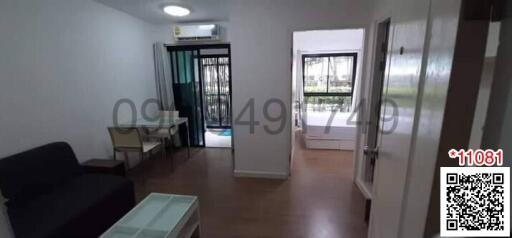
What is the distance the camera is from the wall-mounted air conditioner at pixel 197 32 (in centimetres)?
364

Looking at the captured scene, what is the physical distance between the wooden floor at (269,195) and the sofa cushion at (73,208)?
655 millimetres

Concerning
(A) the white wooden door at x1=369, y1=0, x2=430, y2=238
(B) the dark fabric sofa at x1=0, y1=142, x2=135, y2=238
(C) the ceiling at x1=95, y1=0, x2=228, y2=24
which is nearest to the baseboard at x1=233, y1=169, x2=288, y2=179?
(B) the dark fabric sofa at x1=0, y1=142, x2=135, y2=238

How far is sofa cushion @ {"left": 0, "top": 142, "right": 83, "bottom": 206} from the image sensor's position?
5.57 feet

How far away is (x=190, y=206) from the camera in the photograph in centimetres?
183

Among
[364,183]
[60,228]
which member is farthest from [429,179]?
[364,183]

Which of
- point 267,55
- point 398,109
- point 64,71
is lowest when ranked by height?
point 398,109

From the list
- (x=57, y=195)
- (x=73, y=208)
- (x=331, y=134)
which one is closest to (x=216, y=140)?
(x=331, y=134)

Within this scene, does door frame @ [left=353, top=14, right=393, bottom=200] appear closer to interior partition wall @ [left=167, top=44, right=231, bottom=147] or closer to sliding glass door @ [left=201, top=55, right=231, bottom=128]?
interior partition wall @ [left=167, top=44, right=231, bottom=147]

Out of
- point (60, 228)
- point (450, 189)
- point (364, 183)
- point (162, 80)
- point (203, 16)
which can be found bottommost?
point (364, 183)

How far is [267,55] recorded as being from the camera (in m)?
2.80

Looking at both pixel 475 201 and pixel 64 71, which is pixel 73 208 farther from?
pixel 475 201

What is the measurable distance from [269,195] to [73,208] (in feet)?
6.14

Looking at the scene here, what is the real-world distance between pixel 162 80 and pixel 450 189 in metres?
4.30

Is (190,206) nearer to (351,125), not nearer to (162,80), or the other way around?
(162,80)
